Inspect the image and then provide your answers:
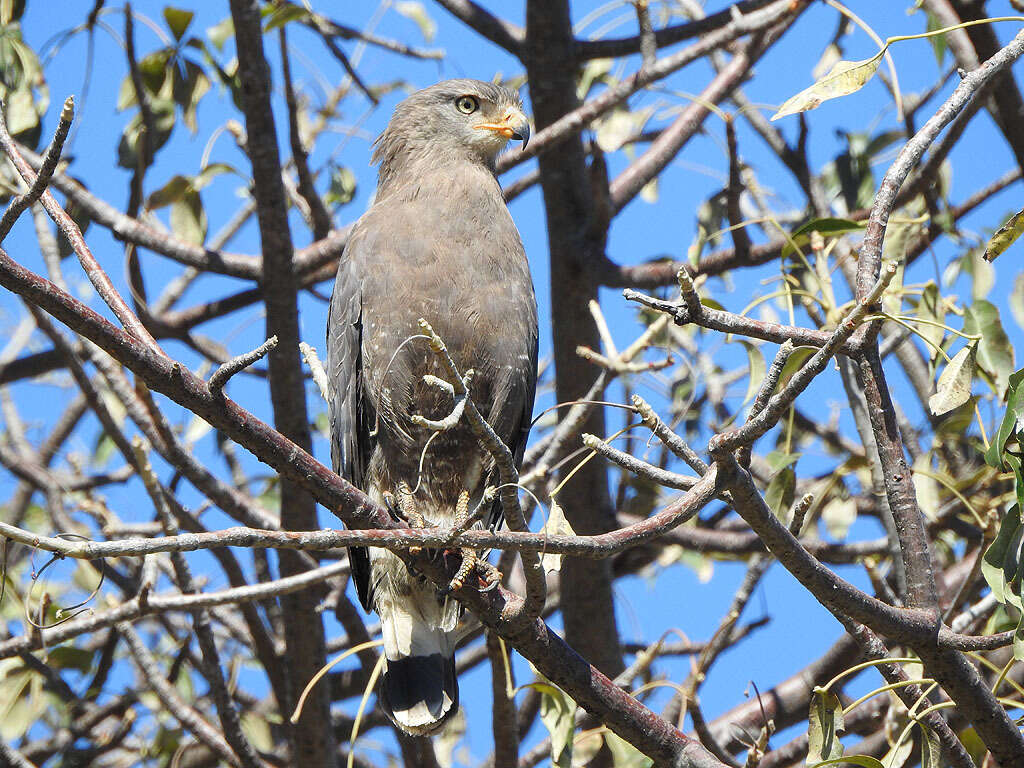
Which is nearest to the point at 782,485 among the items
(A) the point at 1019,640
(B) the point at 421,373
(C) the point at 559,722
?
(C) the point at 559,722

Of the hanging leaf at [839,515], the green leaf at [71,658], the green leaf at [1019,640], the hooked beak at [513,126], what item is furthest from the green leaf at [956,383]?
the green leaf at [71,658]

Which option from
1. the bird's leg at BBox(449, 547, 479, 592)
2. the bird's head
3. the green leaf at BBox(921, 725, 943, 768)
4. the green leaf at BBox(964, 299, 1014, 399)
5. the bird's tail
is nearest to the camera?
the green leaf at BBox(921, 725, 943, 768)

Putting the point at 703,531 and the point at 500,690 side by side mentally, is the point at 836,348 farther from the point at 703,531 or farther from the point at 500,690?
the point at 703,531

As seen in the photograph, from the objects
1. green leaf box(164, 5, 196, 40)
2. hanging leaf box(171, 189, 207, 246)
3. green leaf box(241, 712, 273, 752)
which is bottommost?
green leaf box(241, 712, 273, 752)

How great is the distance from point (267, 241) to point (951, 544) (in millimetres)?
3376

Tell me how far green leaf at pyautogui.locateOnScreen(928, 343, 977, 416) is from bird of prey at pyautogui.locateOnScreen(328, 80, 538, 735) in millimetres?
1439

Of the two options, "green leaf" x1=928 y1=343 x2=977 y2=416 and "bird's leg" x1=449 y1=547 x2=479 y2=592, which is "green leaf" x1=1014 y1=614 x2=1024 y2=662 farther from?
"bird's leg" x1=449 y1=547 x2=479 y2=592

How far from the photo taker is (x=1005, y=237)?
2410 mm

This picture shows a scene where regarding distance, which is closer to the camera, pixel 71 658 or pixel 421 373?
pixel 421 373

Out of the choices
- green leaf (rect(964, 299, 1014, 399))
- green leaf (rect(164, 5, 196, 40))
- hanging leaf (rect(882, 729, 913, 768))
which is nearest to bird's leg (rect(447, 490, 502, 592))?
hanging leaf (rect(882, 729, 913, 768))

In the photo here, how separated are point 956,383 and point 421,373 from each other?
1722 millimetres

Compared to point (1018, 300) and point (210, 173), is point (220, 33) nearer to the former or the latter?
point (210, 173)

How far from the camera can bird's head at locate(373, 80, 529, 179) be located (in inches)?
174

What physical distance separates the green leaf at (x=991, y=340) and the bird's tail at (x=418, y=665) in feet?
6.45
